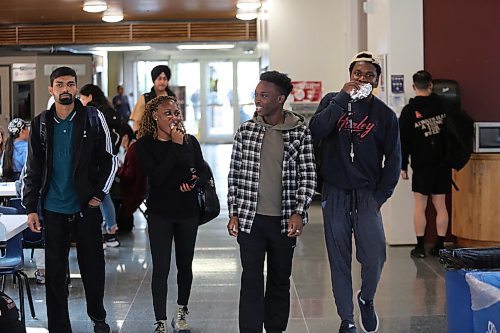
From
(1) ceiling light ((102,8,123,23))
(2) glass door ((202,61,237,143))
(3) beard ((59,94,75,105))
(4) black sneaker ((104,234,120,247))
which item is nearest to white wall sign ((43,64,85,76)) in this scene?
(1) ceiling light ((102,8,123,23))

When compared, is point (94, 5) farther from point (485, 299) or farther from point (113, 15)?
point (485, 299)

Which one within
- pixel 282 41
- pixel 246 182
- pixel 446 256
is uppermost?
pixel 282 41

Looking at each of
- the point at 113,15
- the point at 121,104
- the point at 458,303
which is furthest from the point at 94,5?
the point at 458,303

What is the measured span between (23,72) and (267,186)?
1185 centimetres

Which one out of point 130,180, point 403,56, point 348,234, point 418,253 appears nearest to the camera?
point 348,234

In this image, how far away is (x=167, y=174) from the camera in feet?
15.6

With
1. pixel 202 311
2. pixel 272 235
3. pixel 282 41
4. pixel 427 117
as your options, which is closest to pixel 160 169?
pixel 272 235

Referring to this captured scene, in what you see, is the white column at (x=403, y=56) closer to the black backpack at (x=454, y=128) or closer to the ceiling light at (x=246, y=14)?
the black backpack at (x=454, y=128)

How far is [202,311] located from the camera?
222 inches

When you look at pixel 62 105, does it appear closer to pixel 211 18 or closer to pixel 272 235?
pixel 272 235

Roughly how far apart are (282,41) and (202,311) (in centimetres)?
613

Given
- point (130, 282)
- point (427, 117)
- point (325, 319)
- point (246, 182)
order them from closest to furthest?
point (246, 182) → point (325, 319) → point (130, 282) → point (427, 117)

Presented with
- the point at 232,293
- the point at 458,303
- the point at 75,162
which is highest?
the point at 75,162

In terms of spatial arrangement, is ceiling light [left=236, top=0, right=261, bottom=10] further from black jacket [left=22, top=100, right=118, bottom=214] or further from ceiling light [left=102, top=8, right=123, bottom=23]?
black jacket [left=22, top=100, right=118, bottom=214]
